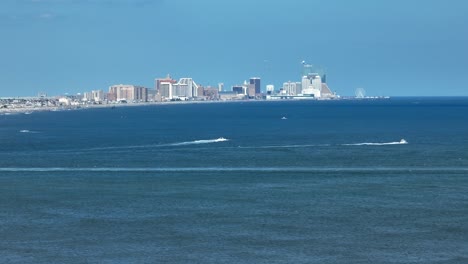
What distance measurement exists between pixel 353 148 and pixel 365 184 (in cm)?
2046

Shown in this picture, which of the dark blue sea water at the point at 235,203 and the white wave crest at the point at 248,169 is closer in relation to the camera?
the dark blue sea water at the point at 235,203

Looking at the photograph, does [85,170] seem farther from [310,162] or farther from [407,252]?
[407,252]

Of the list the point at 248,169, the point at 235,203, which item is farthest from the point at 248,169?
the point at 235,203

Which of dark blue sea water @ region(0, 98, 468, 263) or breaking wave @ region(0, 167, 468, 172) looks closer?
dark blue sea water @ region(0, 98, 468, 263)

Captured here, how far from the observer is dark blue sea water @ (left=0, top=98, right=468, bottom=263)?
91.3ft

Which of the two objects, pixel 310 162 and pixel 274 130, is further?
pixel 274 130

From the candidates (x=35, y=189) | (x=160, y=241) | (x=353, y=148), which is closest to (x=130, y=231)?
(x=160, y=241)

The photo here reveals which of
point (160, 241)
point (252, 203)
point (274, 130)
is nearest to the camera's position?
point (160, 241)

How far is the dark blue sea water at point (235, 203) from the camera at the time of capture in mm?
27828

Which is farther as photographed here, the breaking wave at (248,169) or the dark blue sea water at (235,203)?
the breaking wave at (248,169)

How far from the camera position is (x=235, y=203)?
120 feet

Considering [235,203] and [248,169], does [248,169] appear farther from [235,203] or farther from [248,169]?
[235,203]

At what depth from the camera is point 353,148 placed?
2469 inches

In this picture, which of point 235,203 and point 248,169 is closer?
point 235,203
